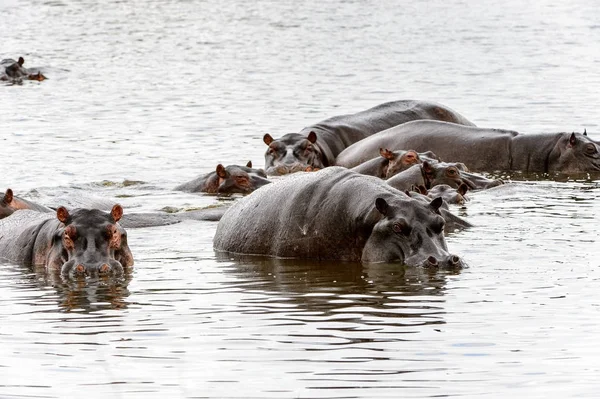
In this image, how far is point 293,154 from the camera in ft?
53.6

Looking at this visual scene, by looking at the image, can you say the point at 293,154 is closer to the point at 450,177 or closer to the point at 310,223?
A: the point at 450,177

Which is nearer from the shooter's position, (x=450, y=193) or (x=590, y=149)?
A: (x=450, y=193)

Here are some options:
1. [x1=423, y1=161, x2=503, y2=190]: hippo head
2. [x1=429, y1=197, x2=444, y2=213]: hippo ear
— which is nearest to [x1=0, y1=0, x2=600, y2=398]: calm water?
[x1=423, y1=161, x2=503, y2=190]: hippo head

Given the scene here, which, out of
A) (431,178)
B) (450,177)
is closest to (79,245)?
(431,178)

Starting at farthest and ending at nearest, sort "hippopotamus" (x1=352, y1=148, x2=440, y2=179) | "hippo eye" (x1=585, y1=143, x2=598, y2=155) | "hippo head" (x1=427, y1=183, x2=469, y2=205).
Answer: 1. "hippo eye" (x1=585, y1=143, x2=598, y2=155)
2. "hippopotamus" (x1=352, y1=148, x2=440, y2=179)
3. "hippo head" (x1=427, y1=183, x2=469, y2=205)

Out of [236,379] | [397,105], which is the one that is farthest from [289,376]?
[397,105]

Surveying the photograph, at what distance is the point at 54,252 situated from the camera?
9180mm

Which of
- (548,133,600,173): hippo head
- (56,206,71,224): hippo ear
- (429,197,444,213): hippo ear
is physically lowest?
(548,133,600,173): hippo head

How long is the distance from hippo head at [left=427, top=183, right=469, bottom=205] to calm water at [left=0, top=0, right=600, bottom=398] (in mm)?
190

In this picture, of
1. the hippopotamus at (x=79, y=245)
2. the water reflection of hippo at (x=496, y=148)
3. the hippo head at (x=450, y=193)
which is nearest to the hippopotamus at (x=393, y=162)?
the hippo head at (x=450, y=193)

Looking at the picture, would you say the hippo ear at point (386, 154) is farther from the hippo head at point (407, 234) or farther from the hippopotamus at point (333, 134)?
the hippo head at point (407, 234)

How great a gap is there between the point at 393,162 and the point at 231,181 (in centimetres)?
171

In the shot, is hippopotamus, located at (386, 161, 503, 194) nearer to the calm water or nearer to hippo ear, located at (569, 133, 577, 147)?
the calm water

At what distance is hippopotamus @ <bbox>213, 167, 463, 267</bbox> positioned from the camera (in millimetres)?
8914
